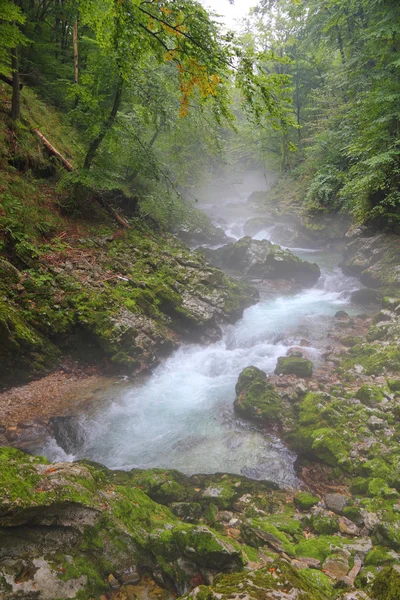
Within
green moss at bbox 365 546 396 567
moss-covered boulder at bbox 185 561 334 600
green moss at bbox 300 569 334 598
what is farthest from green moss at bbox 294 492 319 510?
moss-covered boulder at bbox 185 561 334 600

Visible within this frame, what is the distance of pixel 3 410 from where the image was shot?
6.58 m

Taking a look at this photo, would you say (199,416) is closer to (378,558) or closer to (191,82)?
(378,558)

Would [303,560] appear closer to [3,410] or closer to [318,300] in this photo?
[3,410]

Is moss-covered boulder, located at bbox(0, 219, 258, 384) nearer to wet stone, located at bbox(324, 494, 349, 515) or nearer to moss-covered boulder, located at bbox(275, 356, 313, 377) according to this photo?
moss-covered boulder, located at bbox(275, 356, 313, 377)

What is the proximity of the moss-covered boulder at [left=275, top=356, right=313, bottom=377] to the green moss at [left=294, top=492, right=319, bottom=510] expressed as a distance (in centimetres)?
403

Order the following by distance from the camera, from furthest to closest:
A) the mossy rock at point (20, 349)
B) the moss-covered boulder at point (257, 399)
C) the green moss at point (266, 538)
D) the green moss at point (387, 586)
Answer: the moss-covered boulder at point (257, 399)
the mossy rock at point (20, 349)
the green moss at point (266, 538)
the green moss at point (387, 586)

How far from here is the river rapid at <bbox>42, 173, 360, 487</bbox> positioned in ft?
21.9

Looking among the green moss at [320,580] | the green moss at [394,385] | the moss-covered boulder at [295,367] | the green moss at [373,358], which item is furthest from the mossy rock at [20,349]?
the green moss at [394,385]

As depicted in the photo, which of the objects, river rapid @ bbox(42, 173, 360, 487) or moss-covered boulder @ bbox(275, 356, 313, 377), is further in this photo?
moss-covered boulder @ bbox(275, 356, 313, 377)

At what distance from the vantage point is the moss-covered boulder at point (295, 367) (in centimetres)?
945

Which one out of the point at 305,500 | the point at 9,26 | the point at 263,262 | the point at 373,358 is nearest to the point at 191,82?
the point at 9,26

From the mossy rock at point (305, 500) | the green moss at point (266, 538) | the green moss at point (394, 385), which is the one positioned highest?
the green moss at point (394, 385)

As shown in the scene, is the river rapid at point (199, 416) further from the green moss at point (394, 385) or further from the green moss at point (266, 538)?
the green moss at point (394, 385)

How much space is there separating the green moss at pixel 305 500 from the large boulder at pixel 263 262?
44.2 ft
